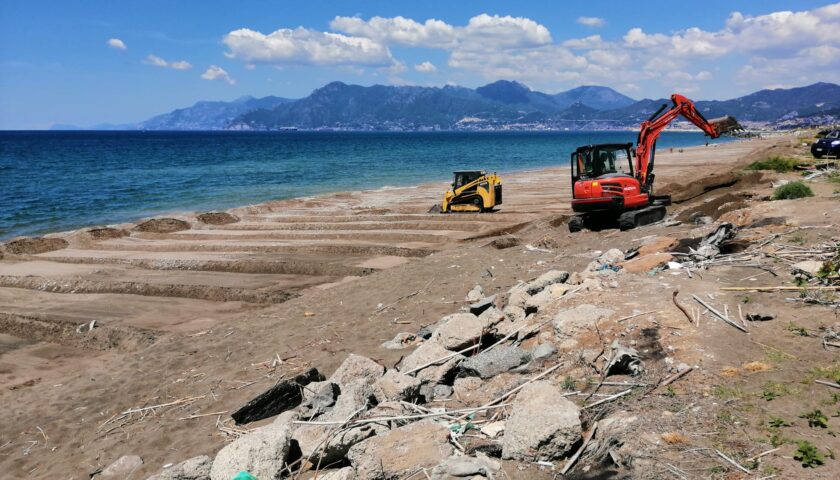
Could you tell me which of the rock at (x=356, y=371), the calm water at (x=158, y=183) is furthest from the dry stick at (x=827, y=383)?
the calm water at (x=158, y=183)

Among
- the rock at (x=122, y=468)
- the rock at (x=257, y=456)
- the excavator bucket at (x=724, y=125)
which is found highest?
the excavator bucket at (x=724, y=125)

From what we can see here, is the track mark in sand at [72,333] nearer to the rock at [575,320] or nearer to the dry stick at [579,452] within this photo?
the rock at [575,320]

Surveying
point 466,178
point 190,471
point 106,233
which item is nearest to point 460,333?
point 190,471

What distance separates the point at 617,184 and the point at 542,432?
12.8 m

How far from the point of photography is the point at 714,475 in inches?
171

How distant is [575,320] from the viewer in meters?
7.36

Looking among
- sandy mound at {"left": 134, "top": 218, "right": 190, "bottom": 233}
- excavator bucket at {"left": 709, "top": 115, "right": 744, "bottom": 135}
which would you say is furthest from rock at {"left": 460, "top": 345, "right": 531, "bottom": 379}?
sandy mound at {"left": 134, "top": 218, "right": 190, "bottom": 233}

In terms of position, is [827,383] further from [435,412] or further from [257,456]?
[257,456]

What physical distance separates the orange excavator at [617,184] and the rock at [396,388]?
11174 millimetres

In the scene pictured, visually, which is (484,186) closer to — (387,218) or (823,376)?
(387,218)

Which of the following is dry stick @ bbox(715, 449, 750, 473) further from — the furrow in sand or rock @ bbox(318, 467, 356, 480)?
the furrow in sand

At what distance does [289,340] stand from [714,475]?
7734 millimetres

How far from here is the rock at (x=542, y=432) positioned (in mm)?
5016

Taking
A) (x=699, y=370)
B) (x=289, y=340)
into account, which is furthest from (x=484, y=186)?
(x=699, y=370)
